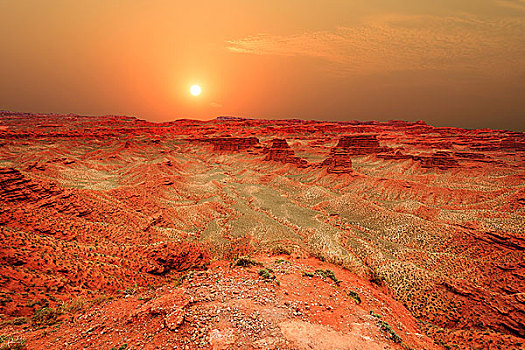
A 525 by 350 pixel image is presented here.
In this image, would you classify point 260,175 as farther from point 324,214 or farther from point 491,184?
point 491,184

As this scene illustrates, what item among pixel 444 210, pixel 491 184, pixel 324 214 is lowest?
pixel 324 214

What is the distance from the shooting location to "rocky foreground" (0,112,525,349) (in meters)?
8.62

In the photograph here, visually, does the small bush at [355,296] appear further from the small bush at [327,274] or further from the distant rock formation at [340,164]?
the distant rock formation at [340,164]

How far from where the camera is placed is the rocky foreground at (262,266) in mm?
8625

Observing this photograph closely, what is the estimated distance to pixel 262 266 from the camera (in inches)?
523

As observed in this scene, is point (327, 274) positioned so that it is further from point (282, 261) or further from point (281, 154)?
point (281, 154)

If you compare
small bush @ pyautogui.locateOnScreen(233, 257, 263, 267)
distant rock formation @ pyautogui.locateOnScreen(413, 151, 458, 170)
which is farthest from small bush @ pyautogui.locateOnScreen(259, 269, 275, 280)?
distant rock formation @ pyautogui.locateOnScreen(413, 151, 458, 170)

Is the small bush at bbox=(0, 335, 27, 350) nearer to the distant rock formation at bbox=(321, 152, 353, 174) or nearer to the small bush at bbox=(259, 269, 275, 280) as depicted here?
the small bush at bbox=(259, 269, 275, 280)

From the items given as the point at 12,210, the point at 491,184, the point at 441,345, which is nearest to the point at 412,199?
the point at 491,184

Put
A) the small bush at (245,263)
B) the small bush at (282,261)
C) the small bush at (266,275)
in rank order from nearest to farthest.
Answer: the small bush at (266,275)
the small bush at (245,263)
the small bush at (282,261)

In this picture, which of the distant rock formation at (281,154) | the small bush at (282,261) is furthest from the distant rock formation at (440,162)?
the small bush at (282,261)

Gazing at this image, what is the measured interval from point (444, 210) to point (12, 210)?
5427 centimetres

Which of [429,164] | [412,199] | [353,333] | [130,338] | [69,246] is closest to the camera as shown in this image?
[130,338]

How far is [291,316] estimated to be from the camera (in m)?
9.06
